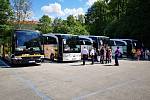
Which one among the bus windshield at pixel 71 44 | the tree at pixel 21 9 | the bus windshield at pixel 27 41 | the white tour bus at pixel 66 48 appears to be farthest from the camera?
the tree at pixel 21 9

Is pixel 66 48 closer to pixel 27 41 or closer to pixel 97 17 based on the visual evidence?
pixel 27 41

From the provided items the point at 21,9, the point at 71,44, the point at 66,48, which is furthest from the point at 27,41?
the point at 21,9

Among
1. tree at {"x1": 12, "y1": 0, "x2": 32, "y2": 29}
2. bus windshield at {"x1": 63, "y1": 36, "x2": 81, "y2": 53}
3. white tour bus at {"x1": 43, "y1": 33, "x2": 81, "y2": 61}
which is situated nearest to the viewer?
white tour bus at {"x1": 43, "y1": 33, "x2": 81, "y2": 61}

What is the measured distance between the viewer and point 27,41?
25.7 metres

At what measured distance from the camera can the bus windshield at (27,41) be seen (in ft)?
83.3

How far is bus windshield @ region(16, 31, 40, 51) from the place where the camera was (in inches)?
1000

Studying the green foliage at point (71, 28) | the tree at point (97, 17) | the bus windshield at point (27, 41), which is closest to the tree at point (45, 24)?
the green foliage at point (71, 28)

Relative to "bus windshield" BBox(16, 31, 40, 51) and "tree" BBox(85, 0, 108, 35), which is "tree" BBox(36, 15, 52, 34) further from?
"bus windshield" BBox(16, 31, 40, 51)

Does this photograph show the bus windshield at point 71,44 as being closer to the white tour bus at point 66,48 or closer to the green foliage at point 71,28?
the white tour bus at point 66,48

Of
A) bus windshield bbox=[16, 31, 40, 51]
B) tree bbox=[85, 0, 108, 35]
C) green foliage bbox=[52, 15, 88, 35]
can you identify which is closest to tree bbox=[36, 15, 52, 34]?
green foliage bbox=[52, 15, 88, 35]

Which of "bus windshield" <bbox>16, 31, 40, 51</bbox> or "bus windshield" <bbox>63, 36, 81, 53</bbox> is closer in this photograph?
"bus windshield" <bbox>16, 31, 40, 51</bbox>

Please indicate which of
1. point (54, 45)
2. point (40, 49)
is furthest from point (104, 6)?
point (40, 49)

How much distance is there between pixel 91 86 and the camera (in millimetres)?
13531

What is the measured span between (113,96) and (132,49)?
35651 mm
